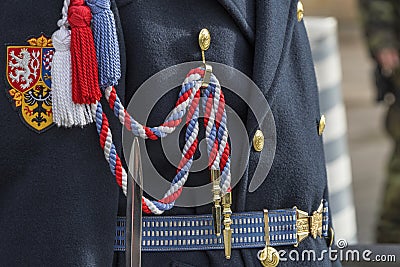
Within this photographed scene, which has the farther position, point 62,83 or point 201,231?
point 201,231

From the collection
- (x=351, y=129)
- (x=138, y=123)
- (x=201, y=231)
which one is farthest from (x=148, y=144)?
(x=351, y=129)

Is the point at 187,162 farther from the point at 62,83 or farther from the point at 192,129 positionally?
the point at 62,83

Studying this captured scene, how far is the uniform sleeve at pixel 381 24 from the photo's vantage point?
457cm

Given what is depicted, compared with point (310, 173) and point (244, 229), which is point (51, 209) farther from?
point (310, 173)

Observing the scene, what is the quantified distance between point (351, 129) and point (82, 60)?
683cm

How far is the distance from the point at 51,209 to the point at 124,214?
15 cm

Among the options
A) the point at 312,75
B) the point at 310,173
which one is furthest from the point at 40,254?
the point at 312,75

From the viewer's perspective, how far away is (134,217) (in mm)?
1648

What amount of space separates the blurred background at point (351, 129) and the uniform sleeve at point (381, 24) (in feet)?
0.64

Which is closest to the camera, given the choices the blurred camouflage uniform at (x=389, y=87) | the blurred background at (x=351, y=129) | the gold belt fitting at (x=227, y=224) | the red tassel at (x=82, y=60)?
the red tassel at (x=82, y=60)

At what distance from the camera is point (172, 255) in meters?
1.74

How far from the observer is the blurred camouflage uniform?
4562 millimetres

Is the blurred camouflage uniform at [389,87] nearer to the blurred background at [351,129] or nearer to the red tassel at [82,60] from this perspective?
the blurred background at [351,129]

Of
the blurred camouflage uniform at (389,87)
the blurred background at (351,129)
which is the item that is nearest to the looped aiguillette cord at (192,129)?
the blurred background at (351,129)
